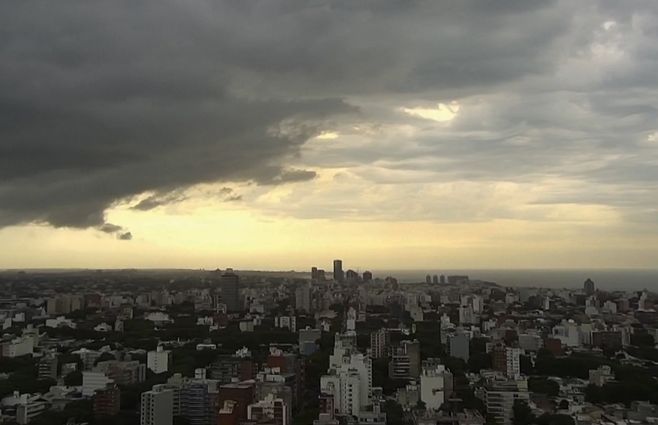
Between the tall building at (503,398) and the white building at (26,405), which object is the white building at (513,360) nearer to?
the tall building at (503,398)

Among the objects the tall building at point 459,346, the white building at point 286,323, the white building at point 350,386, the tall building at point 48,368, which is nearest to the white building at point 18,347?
the tall building at point 48,368

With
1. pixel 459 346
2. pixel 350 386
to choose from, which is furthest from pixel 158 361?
pixel 459 346

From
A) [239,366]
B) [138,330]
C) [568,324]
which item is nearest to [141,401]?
[239,366]

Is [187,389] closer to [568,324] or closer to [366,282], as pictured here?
[568,324]

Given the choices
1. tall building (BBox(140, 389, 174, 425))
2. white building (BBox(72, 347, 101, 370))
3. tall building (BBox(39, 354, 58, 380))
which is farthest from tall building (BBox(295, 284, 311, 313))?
tall building (BBox(140, 389, 174, 425))

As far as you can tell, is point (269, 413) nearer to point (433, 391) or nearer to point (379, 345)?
point (433, 391)

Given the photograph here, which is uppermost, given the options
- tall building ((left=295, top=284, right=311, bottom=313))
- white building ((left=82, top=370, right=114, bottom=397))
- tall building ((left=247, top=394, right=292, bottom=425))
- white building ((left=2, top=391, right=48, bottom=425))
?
tall building ((left=295, top=284, right=311, bottom=313))

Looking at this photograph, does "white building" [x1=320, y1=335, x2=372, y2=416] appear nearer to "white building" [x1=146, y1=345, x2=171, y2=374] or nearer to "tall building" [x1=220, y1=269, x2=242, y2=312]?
"white building" [x1=146, y1=345, x2=171, y2=374]
